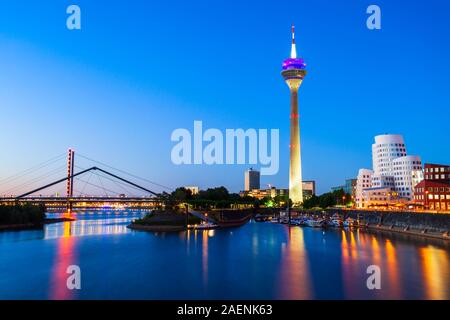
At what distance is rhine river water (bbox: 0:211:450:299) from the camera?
1406 cm

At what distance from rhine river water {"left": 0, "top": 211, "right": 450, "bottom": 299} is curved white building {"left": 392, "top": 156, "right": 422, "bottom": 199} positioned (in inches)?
862

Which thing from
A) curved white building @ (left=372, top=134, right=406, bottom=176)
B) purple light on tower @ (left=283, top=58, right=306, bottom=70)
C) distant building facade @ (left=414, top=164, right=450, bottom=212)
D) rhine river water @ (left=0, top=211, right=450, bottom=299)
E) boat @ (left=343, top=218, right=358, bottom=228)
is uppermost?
purple light on tower @ (left=283, top=58, right=306, bottom=70)

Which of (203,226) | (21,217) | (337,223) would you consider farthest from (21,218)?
(337,223)

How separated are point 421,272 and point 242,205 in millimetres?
52294

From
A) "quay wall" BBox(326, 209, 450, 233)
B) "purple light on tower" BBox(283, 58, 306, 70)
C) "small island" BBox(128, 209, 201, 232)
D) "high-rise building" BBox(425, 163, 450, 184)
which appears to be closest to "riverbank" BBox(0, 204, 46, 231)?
"small island" BBox(128, 209, 201, 232)

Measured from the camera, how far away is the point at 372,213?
38.5m

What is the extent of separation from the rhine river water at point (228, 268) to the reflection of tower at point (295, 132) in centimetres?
4646

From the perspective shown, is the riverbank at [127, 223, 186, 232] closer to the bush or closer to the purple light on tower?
the bush

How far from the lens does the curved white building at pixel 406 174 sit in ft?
160

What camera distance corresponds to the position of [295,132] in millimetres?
75312

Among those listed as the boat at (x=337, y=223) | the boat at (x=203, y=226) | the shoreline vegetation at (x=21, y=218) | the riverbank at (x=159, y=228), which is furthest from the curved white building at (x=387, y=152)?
the shoreline vegetation at (x=21, y=218)

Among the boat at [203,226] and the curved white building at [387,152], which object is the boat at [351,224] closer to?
the boat at [203,226]
